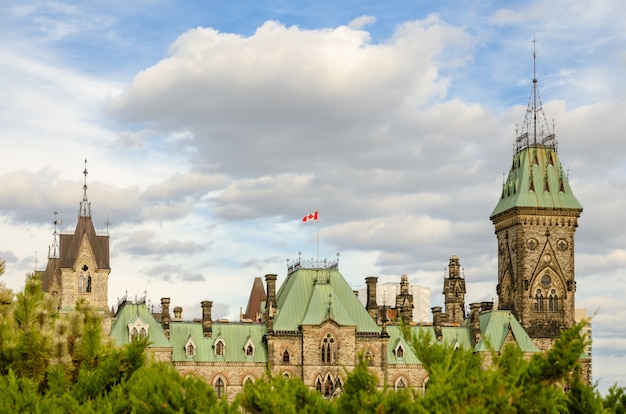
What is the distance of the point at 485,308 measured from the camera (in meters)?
107

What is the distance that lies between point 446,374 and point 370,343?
67690mm

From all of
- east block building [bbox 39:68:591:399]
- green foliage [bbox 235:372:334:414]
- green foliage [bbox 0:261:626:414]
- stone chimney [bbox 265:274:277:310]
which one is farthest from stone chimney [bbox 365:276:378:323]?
green foliage [bbox 235:372:334:414]

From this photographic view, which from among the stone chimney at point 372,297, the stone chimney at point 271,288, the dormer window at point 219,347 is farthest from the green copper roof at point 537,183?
the dormer window at point 219,347

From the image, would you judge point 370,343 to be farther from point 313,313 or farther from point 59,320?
point 59,320

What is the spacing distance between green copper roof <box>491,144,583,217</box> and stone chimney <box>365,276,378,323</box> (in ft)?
61.5

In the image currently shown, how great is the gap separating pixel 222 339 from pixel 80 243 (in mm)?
23392

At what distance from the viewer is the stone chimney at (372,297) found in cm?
9625

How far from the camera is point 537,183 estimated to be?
352 feet

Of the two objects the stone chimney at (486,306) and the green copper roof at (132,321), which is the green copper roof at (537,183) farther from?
the green copper roof at (132,321)

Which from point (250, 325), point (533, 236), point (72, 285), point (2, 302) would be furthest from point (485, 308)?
point (2, 302)

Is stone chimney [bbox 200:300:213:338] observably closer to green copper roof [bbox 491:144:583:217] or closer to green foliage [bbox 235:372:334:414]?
green copper roof [bbox 491:144:583:217]

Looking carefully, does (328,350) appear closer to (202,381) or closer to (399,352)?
(399,352)

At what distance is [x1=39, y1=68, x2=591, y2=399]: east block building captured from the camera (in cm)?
8981

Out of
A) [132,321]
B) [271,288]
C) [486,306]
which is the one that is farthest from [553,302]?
[132,321]
